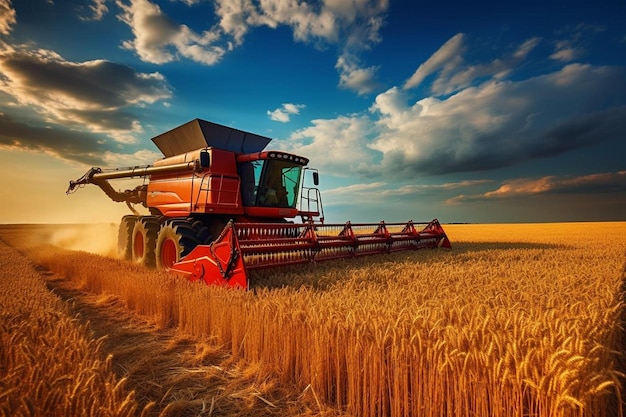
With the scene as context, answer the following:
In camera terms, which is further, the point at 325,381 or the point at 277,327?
the point at 277,327

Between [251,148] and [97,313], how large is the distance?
18.3 feet

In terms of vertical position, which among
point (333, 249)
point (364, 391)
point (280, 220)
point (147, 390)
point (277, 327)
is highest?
point (280, 220)

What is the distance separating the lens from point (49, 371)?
194 cm

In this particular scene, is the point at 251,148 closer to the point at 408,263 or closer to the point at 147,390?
the point at 408,263

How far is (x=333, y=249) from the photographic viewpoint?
21.1 ft

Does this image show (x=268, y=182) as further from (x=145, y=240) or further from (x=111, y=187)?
(x=111, y=187)

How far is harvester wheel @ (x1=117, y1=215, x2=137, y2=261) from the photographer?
10.4m

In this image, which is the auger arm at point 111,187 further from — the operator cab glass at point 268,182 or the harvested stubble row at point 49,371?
the harvested stubble row at point 49,371

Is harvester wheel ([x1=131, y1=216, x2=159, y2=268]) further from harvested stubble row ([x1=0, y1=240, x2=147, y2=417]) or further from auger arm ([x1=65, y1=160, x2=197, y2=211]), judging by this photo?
harvested stubble row ([x1=0, y1=240, x2=147, y2=417])

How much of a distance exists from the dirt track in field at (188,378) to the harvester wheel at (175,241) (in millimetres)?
2260

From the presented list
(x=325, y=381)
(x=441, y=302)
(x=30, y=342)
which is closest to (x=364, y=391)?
(x=325, y=381)

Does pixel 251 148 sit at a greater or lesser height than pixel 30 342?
greater

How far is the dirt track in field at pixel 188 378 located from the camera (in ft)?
7.95

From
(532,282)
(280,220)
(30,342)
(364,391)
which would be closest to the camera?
Result: (364,391)
